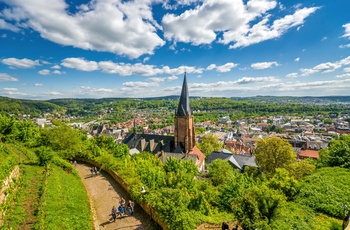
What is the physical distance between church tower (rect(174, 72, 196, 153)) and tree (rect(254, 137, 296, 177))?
12.6m

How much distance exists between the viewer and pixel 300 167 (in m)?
22.3

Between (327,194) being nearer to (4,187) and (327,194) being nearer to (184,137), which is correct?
(4,187)

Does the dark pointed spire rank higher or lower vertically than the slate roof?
higher

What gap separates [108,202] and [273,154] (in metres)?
20.7

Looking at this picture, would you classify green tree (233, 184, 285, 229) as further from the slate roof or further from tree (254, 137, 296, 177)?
the slate roof

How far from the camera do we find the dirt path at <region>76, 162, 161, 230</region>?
→ 36.7 feet

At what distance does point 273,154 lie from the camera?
1013 inches

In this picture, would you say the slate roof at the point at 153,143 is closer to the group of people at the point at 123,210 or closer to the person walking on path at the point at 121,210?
the group of people at the point at 123,210

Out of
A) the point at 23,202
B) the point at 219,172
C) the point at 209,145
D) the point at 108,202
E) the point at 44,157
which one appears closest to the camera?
the point at 23,202

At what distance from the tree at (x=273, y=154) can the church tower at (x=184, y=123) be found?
41.2 ft

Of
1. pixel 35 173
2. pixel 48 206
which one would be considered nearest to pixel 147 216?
pixel 48 206

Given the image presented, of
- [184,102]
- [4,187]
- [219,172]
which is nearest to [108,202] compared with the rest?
[4,187]

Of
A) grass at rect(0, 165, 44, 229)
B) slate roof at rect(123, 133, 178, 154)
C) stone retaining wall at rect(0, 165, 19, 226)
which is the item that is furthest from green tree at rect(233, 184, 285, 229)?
slate roof at rect(123, 133, 178, 154)

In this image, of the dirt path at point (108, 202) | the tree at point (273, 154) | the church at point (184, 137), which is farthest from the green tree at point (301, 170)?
the dirt path at point (108, 202)
